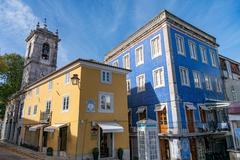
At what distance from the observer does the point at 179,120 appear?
1741 centimetres

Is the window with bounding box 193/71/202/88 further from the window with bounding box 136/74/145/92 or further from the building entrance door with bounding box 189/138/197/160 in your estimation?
the building entrance door with bounding box 189/138/197/160

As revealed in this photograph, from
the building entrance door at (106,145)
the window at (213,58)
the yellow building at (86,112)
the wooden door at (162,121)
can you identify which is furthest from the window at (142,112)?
the window at (213,58)

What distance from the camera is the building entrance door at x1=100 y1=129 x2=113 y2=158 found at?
17359 millimetres

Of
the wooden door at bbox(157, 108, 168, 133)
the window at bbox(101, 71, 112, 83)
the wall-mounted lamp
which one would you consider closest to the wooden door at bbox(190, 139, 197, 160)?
the wooden door at bbox(157, 108, 168, 133)

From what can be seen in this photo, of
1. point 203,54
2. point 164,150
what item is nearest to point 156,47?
point 203,54

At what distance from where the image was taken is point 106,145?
1797cm

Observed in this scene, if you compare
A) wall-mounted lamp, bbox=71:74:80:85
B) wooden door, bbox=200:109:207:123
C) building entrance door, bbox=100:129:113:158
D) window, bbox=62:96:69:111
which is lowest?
building entrance door, bbox=100:129:113:158

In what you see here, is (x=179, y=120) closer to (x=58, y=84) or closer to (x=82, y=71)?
(x=82, y=71)

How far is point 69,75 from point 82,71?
2.42m

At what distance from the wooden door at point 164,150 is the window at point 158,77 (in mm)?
5800

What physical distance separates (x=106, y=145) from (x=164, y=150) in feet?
19.5

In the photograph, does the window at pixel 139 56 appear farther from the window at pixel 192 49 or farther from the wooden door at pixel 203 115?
the wooden door at pixel 203 115

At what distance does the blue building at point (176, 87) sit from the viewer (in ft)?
59.4

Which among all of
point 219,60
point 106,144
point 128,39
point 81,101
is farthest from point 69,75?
point 219,60
